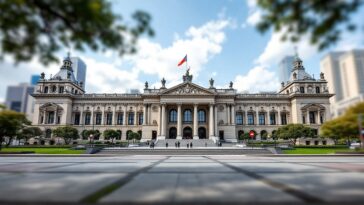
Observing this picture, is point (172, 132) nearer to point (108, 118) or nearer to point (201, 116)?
point (201, 116)

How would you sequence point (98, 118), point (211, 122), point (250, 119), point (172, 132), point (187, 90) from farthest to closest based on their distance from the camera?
point (98, 118) < point (250, 119) < point (172, 132) < point (187, 90) < point (211, 122)

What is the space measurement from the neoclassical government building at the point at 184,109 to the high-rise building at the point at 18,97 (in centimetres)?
12662

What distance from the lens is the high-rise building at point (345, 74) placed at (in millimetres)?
151375

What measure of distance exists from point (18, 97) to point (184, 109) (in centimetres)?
17122

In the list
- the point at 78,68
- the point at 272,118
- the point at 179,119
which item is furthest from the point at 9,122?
the point at 78,68

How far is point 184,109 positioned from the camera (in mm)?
74188

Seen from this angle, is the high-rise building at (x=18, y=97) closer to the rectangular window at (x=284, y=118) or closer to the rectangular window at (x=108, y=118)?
the rectangular window at (x=108, y=118)

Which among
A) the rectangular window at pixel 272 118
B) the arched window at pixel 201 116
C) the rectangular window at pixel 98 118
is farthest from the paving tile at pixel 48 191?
the rectangular window at pixel 272 118

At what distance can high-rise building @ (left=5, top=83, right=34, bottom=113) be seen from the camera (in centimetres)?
17812

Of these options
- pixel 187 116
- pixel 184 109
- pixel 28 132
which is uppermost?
pixel 184 109

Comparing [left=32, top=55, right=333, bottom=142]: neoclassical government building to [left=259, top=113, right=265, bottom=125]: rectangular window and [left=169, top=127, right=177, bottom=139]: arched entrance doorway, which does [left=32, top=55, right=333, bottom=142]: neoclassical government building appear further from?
[left=259, top=113, right=265, bottom=125]: rectangular window

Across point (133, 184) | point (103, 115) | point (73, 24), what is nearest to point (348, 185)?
point (133, 184)

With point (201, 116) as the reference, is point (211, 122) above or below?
below

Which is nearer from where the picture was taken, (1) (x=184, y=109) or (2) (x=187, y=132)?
(2) (x=187, y=132)
